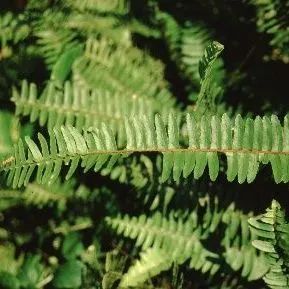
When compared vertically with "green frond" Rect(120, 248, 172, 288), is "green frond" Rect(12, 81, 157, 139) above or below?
above

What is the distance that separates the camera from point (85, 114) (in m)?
1.58

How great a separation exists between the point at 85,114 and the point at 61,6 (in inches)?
24.6

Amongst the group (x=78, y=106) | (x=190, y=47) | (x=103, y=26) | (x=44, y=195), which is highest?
(x=103, y=26)

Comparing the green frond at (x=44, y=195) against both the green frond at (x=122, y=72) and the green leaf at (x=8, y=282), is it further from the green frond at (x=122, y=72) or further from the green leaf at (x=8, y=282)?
the green frond at (x=122, y=72)

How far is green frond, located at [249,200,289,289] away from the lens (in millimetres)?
931

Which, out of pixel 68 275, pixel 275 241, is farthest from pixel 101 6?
pixel 275 241

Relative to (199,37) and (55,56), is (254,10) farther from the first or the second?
(55,56)

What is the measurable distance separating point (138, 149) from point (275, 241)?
1.21 feet

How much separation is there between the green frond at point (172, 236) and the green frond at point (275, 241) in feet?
1.21

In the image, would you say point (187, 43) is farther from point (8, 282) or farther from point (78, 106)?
point (8, 282)

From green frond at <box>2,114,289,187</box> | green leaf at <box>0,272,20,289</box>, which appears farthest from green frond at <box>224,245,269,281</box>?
green leaf at <box>0,272,20,289</box>

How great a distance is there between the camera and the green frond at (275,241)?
931 millimetres

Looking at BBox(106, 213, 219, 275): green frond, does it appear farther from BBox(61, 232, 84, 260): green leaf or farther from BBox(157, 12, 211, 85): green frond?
BBox(157, 12, 211, 85): green frond

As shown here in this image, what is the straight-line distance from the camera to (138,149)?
98 centimetres
